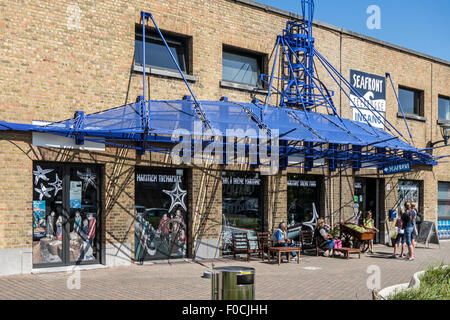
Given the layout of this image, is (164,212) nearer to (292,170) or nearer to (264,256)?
(264,256)

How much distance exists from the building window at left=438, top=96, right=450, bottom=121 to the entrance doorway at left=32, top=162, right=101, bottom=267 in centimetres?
1595

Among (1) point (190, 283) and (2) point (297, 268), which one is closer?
(1) point (190, 283)

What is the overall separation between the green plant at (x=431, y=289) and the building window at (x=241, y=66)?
8570mm

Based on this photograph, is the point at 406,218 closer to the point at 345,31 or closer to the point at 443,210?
the point at 345,31

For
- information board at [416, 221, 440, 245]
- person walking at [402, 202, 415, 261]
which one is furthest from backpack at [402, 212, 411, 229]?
information board at [416, 221, 440, 245]

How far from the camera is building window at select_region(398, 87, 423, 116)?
66.7 feet

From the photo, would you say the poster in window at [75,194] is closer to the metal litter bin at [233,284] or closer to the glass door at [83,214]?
the glass door at [83,214]

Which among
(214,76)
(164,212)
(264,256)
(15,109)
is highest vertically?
(214,76)

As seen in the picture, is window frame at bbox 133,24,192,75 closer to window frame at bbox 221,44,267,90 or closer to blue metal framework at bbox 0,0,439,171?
blue metal framework at bbox 0,0,439,171

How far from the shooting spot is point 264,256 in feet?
49.0

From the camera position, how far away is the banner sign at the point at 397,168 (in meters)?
16.5
